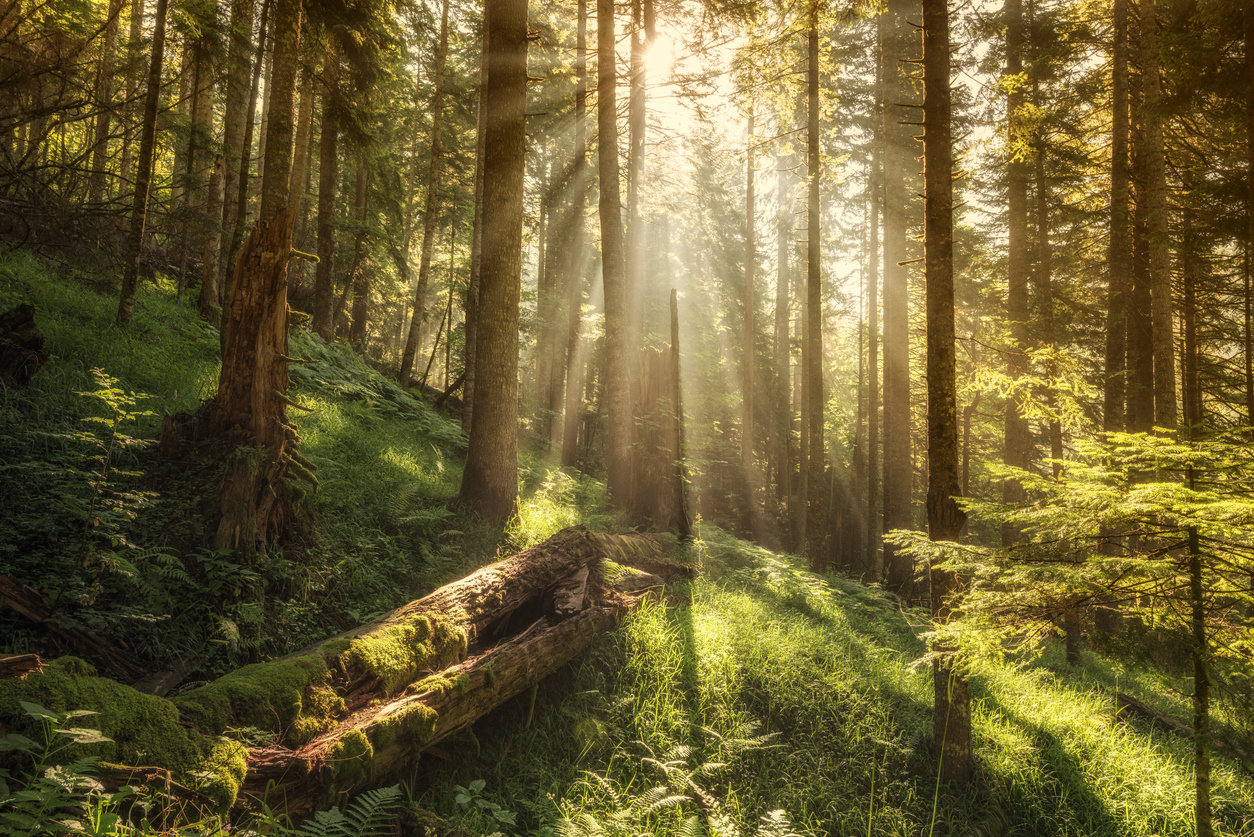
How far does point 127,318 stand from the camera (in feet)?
25.0

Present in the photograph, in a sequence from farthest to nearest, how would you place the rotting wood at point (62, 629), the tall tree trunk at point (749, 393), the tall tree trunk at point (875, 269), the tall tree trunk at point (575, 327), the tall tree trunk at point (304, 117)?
the tall tree trunk at point (749, 393) → the tall tree trunk at point (575, 327) → the tall tree trunk at point (875, 269) → the tall tree trunk at point (304, 117) → the rotting wood at point (62, 629)

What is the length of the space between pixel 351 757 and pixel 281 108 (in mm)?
9078

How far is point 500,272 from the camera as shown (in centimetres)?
732

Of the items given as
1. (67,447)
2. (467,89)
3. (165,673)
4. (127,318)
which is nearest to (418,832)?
(165,673)

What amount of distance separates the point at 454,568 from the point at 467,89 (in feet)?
52.8

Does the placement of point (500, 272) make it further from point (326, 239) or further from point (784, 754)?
point (326, 239)

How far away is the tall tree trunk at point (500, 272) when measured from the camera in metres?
7.20

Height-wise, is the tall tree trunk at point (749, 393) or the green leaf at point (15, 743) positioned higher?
the tall tree trunk at point (749, 393)

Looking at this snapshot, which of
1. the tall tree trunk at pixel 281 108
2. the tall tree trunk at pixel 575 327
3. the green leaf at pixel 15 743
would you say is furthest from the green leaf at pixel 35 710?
the tall tree trunk at pixel 575 327

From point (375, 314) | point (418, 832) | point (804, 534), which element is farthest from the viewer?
point (375, 314)

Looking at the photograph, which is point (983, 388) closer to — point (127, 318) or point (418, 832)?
point (418, 832)

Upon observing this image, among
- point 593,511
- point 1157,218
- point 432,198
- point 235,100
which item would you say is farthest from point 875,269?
point 235,100

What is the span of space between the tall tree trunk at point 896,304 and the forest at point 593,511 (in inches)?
4.9

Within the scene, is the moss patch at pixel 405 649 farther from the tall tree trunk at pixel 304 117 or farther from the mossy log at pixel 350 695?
the tall tree trunk at pixel 304 117
